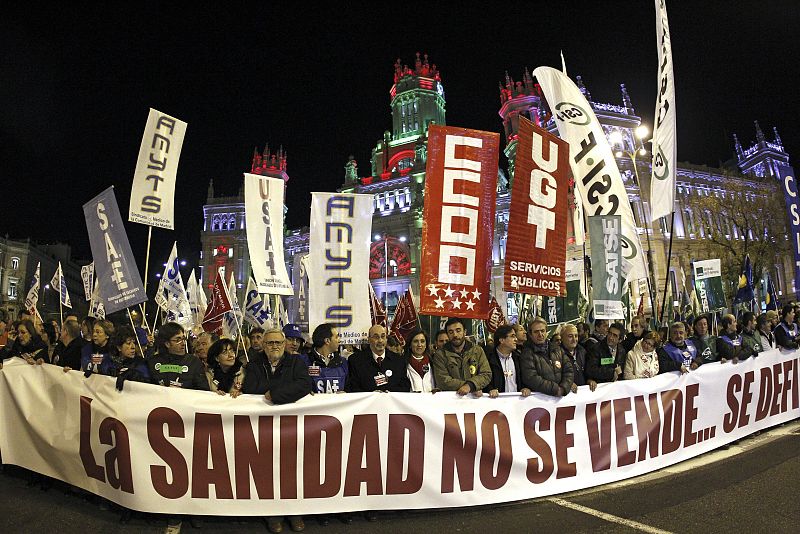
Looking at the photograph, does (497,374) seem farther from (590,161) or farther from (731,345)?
→ (590,161)

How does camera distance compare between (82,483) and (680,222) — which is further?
(680,222)

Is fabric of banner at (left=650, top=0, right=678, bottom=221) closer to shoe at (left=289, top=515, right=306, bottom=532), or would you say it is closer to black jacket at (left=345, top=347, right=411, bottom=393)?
black jacket at (left=345, top=347, right=411, bottom=393)

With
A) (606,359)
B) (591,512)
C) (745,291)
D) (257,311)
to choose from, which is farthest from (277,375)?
(745,291)

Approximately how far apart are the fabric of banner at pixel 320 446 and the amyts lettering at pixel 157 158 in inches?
97.0

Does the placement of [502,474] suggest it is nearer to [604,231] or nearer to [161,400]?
[161,400]

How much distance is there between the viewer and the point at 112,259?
5.49 meters

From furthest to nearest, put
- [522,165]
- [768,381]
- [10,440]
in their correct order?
[768,381]
[522,165]
[10,440]

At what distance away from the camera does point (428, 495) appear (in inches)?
165

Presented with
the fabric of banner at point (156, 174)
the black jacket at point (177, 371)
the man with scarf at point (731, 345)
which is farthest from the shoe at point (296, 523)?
the man with scarf at point (731, 345)

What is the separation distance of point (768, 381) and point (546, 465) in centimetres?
462

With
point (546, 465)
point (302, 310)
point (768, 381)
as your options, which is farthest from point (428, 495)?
point (302, 310)

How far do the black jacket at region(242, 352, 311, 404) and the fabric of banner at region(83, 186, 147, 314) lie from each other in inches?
78.7

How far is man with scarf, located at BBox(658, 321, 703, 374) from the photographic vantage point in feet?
19.6

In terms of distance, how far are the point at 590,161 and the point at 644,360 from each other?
3502mm
